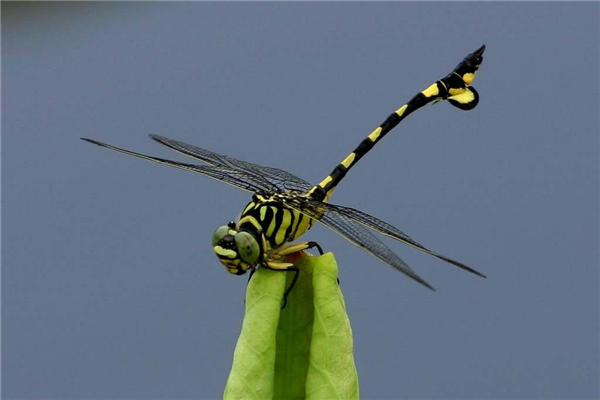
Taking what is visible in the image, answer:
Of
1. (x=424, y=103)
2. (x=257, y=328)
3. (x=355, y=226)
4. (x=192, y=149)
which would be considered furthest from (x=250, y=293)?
(x=424, y=103)

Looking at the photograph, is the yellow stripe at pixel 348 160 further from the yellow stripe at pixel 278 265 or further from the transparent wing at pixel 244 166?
the yellow stripe at pixel 278 265

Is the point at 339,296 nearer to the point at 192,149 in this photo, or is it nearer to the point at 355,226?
the point at 355,226

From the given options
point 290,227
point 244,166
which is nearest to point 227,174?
point 244,166

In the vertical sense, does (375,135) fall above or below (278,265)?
above

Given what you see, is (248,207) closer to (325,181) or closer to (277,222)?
(277,222)

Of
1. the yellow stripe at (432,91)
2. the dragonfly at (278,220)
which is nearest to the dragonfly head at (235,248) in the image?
the dragonfly at (278,220)

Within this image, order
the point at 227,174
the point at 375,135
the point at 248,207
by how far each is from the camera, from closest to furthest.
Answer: the point at 248,207 < the point at 227,174 < the point at 375,135

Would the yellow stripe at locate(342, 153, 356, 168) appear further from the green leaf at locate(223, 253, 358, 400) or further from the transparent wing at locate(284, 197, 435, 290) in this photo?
the green leaf at locate(223, 253, 358, 400)

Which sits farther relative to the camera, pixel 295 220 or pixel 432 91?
pixel 432 91
